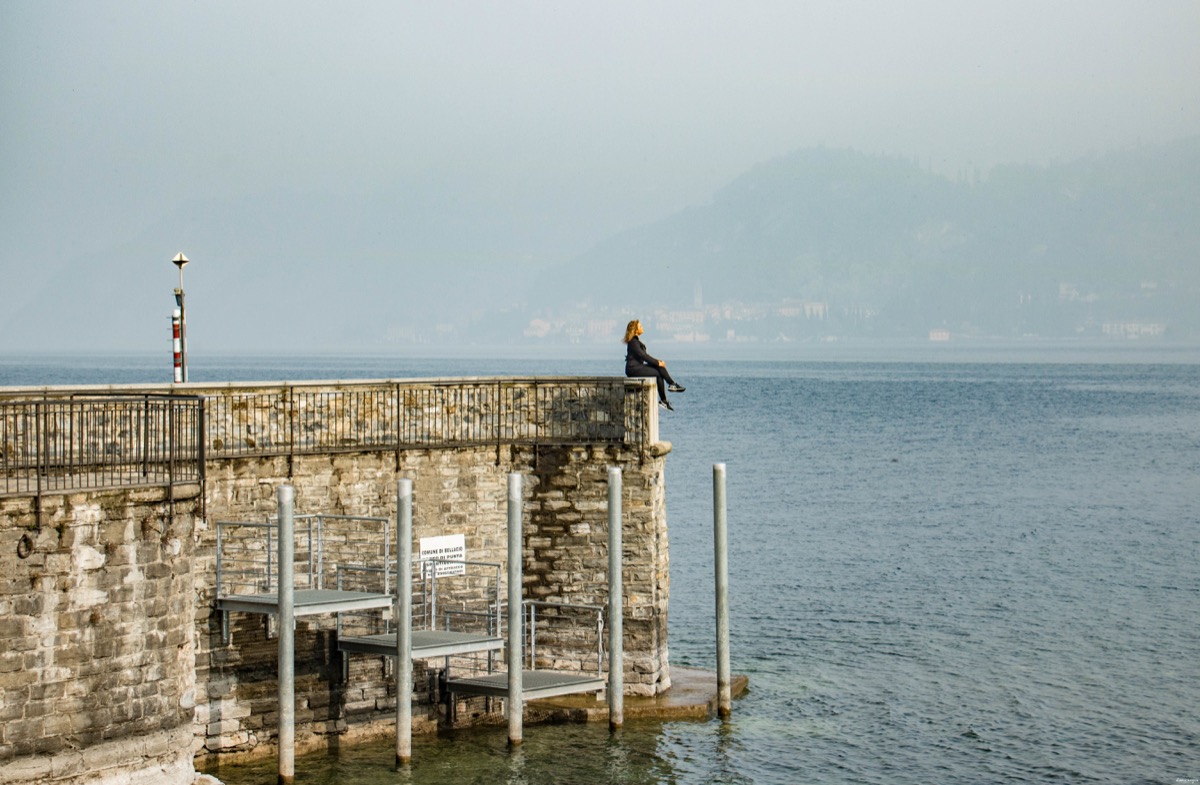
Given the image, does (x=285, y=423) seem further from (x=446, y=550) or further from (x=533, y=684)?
(x=533, y=684)

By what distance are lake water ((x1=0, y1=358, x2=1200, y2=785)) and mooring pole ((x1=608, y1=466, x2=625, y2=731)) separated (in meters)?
0.89

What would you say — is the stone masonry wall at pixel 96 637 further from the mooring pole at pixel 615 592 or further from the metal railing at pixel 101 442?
the mooring pole at pixel 615 592

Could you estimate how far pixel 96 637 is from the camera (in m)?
16.0

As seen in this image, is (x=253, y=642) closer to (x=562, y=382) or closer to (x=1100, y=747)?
(x=562, y=382)

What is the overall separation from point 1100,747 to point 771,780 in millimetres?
5458

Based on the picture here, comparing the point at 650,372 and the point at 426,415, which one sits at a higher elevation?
the point at 650,372

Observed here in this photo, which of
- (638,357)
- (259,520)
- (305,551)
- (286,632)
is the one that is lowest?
(286,632)

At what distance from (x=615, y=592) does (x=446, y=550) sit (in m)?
2.75

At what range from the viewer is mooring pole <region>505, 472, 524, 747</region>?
2095 cm

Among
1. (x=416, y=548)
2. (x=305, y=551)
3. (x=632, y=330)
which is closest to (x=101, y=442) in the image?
(x=305, y=551)

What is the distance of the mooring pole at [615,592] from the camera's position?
22.1 metres

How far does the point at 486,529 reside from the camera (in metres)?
23.8

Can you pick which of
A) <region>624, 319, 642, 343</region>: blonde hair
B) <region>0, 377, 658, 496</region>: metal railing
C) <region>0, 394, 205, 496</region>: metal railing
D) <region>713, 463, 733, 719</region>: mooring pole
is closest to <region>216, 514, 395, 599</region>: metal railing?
<region>0, 377, 658, 496</region>: metal railing

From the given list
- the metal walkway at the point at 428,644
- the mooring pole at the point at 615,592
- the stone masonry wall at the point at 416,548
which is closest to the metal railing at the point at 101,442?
the stone masonry wall at the point at 416,548
